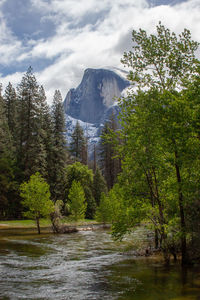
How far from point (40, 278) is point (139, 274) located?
4011mm

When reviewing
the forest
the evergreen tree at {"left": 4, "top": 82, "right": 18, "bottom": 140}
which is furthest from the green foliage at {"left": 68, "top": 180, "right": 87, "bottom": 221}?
the evergreen tree at {"left": 4, "top": 82, "right": 18, "bottom": 140}

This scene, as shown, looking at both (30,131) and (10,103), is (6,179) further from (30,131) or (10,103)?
(10,103)

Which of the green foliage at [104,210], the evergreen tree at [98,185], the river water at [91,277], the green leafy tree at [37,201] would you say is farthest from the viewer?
the evergreen tree at [98,185]

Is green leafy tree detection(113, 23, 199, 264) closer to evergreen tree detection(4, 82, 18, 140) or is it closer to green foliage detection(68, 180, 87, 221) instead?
green foliage detection(68, 180, 87, 221)

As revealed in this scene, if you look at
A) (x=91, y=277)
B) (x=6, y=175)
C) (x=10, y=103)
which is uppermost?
(x=10, y=103)

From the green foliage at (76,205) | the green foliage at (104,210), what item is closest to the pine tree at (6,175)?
the green foliage at (76,205)

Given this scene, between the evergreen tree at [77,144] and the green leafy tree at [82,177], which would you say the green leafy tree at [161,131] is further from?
the evergreen tree at [77,144]

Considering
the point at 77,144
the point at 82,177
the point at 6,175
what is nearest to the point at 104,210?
the point at 82,177

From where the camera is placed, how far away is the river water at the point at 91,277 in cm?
917

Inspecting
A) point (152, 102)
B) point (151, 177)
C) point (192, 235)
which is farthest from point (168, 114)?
point (192, 235)

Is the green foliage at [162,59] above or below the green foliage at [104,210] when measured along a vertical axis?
above

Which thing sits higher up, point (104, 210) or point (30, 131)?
point (30, 131)

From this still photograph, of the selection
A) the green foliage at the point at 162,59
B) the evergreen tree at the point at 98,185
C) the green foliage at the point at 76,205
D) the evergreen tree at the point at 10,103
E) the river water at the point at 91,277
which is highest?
the evergreen tree at the point at 10,103

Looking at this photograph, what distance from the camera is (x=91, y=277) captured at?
1170 centimetres
